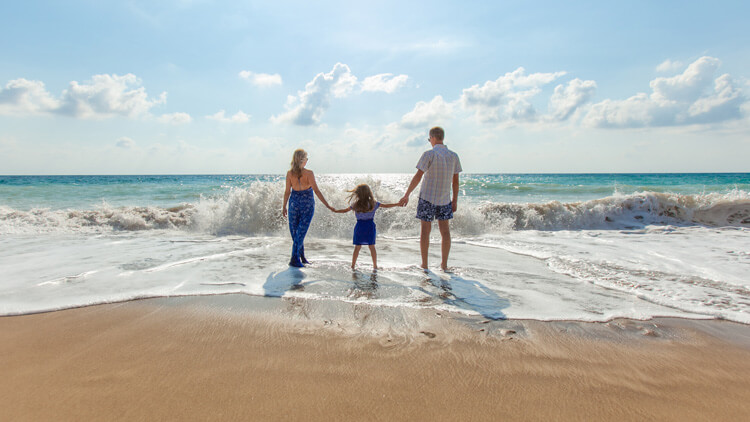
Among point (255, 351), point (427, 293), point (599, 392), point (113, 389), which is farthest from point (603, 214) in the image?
point (113, 389)

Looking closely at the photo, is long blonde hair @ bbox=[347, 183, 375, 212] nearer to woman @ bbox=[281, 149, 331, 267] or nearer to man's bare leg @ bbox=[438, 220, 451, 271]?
woman @ bbox=[281, 149, 331, 267]

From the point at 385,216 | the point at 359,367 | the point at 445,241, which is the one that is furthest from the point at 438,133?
the point at 385,216

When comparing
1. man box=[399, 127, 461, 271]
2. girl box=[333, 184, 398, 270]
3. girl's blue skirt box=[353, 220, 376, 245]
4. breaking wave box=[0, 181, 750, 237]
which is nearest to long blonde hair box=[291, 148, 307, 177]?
girl box=[333, 184, 398, 270]

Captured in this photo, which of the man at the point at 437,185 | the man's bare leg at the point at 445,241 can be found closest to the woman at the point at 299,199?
the man at the point at 437,185

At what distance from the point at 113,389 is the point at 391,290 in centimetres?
274

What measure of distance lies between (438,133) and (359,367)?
3787mm

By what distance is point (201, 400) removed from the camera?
205cm

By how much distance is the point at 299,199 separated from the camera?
5.85 meters

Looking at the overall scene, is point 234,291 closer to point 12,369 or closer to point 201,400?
point 12,369

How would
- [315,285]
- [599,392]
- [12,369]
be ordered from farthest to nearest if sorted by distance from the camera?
1. [315,285]
2. [12,369]
3. [599,392]

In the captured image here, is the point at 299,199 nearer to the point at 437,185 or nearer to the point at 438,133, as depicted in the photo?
the point at 437,185

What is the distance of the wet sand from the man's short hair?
2825 millimetres

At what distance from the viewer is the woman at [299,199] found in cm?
563

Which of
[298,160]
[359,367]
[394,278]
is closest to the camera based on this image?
[359,367]
